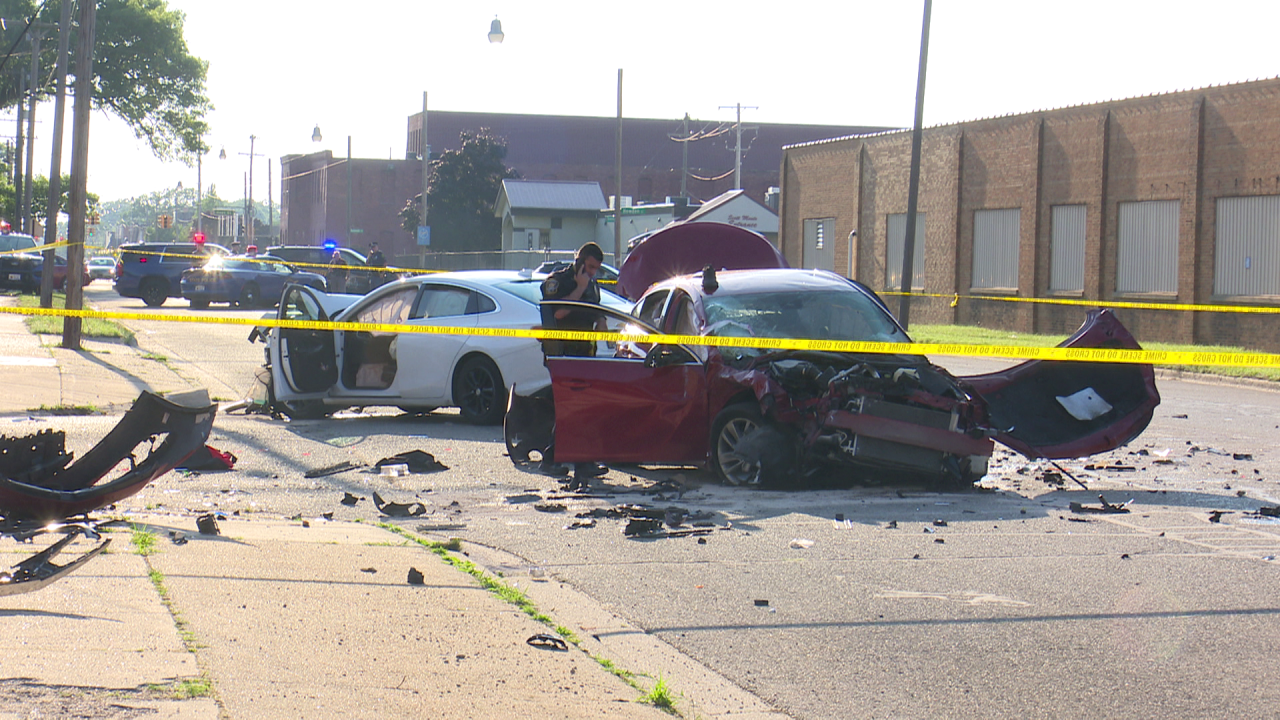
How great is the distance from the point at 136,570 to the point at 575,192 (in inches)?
2644

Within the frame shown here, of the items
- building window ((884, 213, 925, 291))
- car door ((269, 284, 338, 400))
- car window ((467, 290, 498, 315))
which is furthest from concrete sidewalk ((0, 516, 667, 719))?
building window ((884, 213, 925, 291))

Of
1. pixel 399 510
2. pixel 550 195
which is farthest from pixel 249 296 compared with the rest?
pixel 550 195

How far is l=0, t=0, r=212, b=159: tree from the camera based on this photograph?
64.7 metres

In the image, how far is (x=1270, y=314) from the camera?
27469mm

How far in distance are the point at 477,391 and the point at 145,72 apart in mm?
61158

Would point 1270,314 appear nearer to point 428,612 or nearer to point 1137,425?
point 1137,425

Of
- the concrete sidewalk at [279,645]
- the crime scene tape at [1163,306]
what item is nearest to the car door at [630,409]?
the concrete sidewalk at [279,645]

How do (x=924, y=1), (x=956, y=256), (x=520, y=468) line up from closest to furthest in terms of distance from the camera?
(x=520, y=468), (x=924, y=1), (x=956, y=256)

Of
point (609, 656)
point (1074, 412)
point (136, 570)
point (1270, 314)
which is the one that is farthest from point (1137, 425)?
point (1270, 314)

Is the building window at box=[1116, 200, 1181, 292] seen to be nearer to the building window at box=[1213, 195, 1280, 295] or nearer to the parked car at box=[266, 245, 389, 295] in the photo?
the building window at box=[1213, 195, 1280, 295]

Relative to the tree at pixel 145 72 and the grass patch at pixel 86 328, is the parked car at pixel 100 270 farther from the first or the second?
the grass patch at pixel 86 328

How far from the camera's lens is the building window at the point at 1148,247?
99.0 feet

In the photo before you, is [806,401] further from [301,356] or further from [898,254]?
[898,254]

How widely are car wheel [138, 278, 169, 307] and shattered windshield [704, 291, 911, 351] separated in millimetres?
31599
